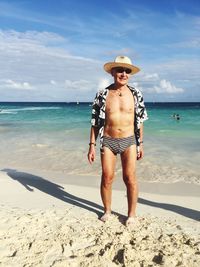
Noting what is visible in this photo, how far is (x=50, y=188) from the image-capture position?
713 centimetres

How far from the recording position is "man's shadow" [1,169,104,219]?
19.3 ft

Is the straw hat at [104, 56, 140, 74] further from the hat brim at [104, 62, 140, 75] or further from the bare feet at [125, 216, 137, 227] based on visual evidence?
the bare feet at [125, 216, 137, 227]

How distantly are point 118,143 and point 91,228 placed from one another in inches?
47.5

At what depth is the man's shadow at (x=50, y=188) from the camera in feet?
19.3

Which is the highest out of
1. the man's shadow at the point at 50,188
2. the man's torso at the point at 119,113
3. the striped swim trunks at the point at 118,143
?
the man's torso at the point at 119,113

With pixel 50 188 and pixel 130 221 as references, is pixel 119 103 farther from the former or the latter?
pixel 50 188

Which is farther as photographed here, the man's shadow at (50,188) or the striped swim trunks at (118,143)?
the man's shadow at (50,188)

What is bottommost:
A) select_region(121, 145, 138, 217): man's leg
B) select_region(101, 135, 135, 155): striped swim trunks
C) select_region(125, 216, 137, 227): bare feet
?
select_region(125, 216, 137, 227): bare feet

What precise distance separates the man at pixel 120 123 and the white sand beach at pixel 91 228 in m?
0.54

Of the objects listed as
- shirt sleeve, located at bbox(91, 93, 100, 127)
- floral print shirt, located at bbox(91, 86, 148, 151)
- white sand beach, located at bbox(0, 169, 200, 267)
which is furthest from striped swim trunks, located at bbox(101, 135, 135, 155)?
white sand beach, located at bbox(0, 169, 200, 267)

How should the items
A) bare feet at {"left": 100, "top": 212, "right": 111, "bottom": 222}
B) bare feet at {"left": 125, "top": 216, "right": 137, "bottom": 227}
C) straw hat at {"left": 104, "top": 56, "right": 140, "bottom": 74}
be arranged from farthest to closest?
bare feet at {"left": 100, "top": 212, "right": 111, "bottom": 222}, bare feet at {"left": 125, "top": 216, "right": 137, "bottom": 227}, straw hat at {"left": 104, "top": 56, "right": 140, "bottom": 74}

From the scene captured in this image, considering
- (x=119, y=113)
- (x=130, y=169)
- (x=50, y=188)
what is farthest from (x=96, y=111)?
(x=50, y=188)

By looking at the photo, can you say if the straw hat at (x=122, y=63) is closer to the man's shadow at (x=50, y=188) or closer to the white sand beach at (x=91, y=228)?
the white sand beach at (x=91, y=228)

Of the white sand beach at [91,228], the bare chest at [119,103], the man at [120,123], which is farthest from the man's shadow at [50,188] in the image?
the bare chest at [119,103]
